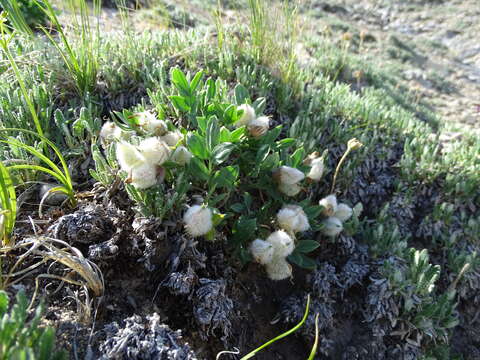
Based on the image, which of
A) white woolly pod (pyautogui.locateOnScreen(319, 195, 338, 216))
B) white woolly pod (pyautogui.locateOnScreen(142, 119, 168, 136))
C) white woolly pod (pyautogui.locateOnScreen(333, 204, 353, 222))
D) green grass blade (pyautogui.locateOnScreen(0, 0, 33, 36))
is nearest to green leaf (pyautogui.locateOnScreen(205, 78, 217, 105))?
white woolly pod (pyautogui.locateOnScreen(142, 119, 168, 136))

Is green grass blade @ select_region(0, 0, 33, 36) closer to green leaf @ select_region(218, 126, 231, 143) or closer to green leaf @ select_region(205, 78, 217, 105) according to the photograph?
green leaf @ select_region(205, 78, 217, 105)

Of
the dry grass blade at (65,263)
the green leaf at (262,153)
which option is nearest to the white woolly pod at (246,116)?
the green leaf at (262,153)

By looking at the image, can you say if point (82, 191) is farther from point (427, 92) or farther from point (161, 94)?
→ point (427, 92)

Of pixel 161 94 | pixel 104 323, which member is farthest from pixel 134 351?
pixel 161 94

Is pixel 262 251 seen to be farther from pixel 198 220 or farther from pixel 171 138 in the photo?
pixel 171 138

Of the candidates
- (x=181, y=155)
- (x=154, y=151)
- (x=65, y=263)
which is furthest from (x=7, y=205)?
(x=181, y=155)
